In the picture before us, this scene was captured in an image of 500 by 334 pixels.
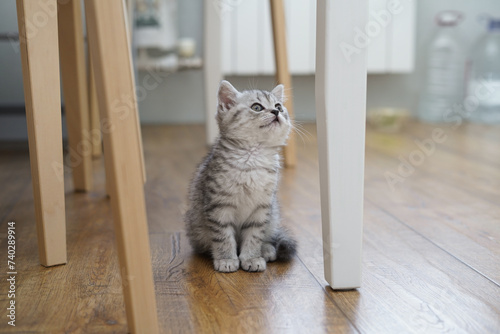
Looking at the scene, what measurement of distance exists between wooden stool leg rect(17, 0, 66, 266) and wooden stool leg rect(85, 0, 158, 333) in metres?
0.35

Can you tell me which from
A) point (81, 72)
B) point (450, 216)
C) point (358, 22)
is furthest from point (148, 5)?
point (358, 22)

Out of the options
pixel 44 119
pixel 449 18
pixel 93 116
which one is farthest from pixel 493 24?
pixel 44 119

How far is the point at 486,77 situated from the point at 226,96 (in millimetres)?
2510

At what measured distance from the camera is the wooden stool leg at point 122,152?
29.2 inches

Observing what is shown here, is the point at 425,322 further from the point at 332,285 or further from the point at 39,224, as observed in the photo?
the point at 39,224

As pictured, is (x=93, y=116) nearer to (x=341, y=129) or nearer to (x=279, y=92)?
(x=279, y=92)

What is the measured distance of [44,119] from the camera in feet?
3.56

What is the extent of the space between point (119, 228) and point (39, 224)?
1.36 feet

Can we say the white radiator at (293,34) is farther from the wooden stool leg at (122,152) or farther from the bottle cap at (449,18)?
the wooden stool leg at (122,152)

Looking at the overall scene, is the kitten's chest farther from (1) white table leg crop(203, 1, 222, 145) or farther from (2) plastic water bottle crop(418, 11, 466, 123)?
(2) plastic water bottle crop(418, 11, 466, 123)

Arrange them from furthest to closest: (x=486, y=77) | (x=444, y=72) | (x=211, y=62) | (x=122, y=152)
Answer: (x=444, y=72) → (x=486, y=77) → (x=211, y=62) → (x=122, y=152)

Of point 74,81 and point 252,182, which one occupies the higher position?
point 74,81

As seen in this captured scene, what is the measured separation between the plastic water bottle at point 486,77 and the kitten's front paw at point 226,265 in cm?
255

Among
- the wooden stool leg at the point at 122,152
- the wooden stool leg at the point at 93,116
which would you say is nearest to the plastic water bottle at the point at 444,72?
the wooden stool leg at the point at 93,116
